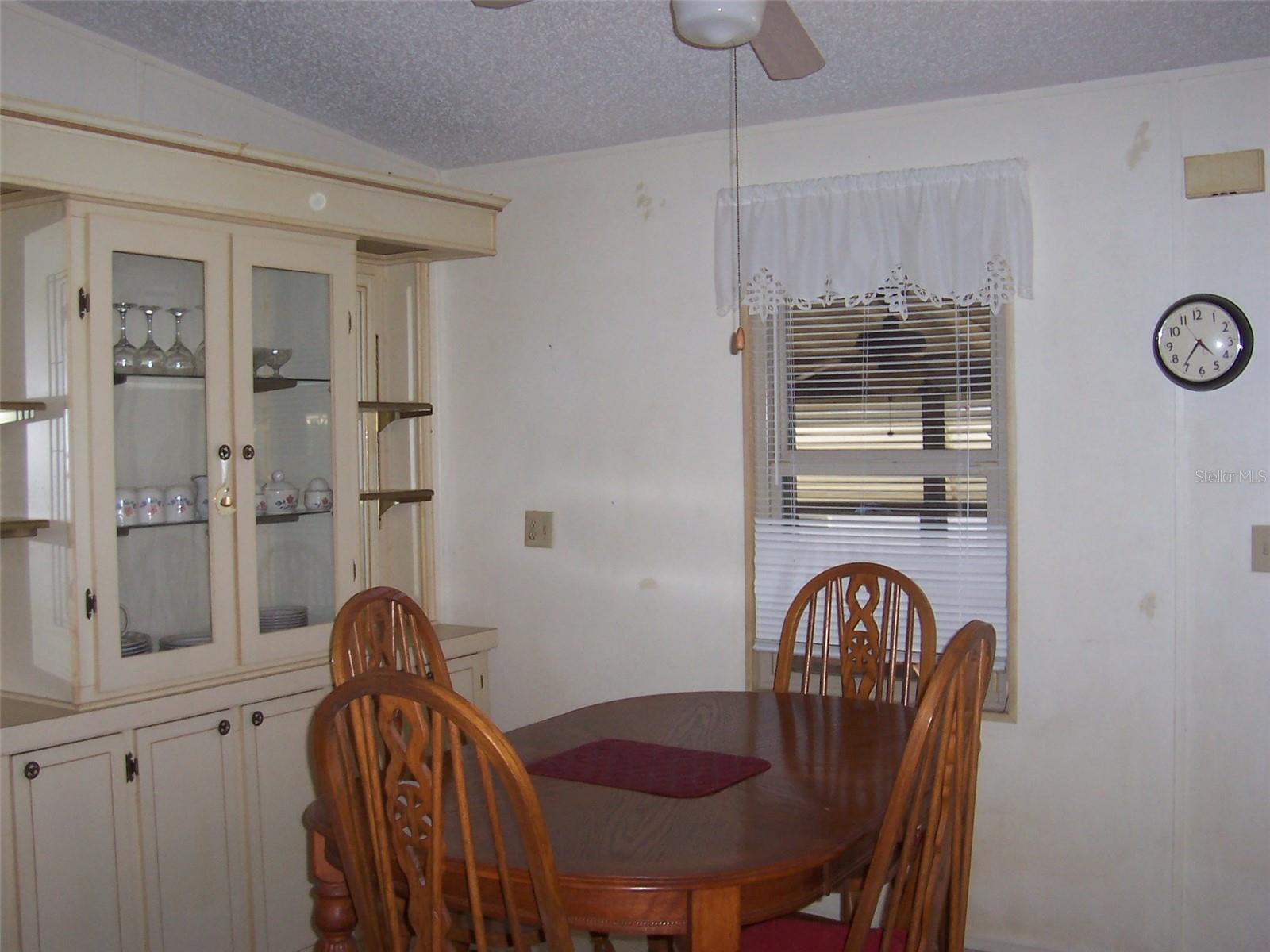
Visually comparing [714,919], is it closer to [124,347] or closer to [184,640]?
[184,640]

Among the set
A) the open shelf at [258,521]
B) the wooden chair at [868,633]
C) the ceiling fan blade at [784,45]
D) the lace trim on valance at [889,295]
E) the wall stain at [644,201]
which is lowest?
the wooden chair at [868,633]

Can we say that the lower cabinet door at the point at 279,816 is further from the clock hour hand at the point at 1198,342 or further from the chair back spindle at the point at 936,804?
the clock hour hand at the point at 1198,342

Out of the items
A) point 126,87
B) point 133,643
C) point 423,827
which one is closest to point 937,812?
point 423,827

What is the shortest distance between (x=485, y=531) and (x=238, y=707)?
3.62ft

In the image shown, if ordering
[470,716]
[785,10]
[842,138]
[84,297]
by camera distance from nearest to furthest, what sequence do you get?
[470,716], [785,10], [84,297], [842,138]

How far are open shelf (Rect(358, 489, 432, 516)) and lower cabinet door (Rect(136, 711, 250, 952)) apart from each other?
86 cm

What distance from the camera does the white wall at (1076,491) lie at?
2572 millimetres

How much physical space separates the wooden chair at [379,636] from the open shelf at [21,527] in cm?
72

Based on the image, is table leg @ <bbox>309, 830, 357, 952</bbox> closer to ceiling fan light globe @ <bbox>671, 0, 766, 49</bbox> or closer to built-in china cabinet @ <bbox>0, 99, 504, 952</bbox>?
built-in china cabinet @ <bbox>0, 99, 504, 952</bbox>

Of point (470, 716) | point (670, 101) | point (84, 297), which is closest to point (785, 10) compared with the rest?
point (670, 101)

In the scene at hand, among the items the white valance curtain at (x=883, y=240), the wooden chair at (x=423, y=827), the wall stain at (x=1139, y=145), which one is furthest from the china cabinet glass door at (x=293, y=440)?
the wall stain at (x=1139, y=145)

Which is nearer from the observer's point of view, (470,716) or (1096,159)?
(470,716)

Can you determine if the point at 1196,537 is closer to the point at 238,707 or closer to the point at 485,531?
the point at 485,531

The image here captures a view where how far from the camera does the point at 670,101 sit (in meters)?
2.82
